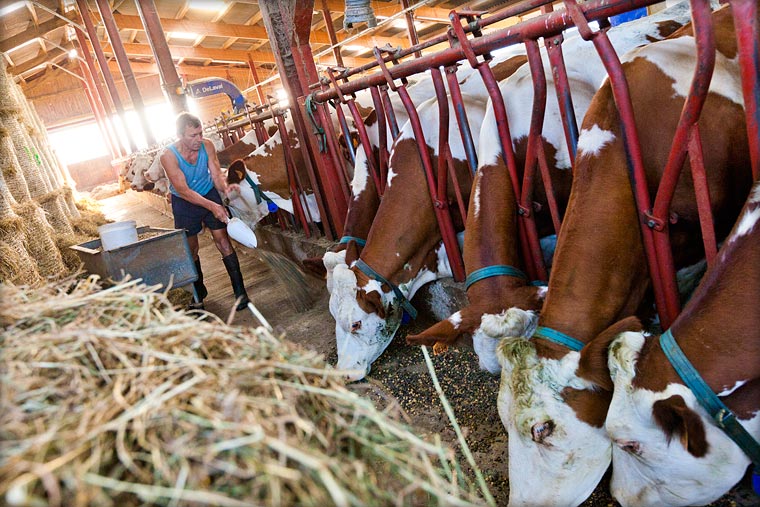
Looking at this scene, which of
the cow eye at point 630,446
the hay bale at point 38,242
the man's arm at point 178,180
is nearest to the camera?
the cow eye at point 630,446

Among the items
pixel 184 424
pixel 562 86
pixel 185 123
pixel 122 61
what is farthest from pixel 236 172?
pixel 122 61

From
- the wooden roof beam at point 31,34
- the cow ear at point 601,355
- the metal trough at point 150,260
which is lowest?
the cow ear at point 601,355

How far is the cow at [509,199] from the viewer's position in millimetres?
2424

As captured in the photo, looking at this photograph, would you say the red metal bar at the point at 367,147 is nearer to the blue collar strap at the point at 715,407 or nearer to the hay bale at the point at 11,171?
the blue collar strap at the point at 715,407

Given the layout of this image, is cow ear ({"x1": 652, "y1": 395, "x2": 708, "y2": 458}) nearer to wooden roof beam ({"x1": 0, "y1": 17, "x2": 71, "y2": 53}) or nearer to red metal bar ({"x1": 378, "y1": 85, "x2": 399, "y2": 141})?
red metal bar ({"x1": 378, "y1": 85, "x2": 399, "y2": 141})

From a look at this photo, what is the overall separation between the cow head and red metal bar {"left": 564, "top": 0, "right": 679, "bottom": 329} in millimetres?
518

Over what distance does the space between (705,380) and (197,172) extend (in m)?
4.78

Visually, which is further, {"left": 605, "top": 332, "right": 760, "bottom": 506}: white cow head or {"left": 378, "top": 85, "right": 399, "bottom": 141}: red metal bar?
{"left": 378, "top": 85, "right": 399, "bottom": 141}: red metal bar

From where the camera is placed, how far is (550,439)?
186 cm

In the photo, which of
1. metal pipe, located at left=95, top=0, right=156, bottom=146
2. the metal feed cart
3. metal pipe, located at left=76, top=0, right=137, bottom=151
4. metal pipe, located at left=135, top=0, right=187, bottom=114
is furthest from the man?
metal pipe, located at left=76, top=0, right=137, bottom=151

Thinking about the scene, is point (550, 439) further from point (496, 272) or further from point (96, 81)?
point (96, 81)

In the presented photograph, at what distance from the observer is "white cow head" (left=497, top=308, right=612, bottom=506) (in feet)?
6.10

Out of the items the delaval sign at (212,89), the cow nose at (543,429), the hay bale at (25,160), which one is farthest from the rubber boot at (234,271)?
the delaval sign at (212,89)

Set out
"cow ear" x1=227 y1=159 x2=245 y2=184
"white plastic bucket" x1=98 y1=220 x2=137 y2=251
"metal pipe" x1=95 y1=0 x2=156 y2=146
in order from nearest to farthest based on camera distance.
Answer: "white plastic bucket" x1=98 y1=220 x2=137 y2=251 → "cow ear" x1=227 y1=159 x2=245 y2=184 → "metal pipe" x1=95 y1=0 x2=156 y2=146
